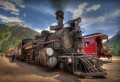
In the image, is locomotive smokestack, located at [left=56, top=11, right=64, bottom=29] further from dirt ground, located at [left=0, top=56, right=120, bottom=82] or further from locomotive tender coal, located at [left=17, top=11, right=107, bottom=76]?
dirt ground, located at [left=0, top=56, right=120, bottom=82]

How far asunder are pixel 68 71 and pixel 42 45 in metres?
3.39

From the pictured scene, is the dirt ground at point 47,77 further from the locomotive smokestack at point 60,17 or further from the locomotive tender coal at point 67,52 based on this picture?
the locomotive smokestack at point 60,17

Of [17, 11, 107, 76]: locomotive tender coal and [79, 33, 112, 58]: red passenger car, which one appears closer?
[17, 11, 107, 76]: locomotive tender coal

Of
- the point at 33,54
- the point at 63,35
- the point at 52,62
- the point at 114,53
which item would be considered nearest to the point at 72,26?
the point at 63,35

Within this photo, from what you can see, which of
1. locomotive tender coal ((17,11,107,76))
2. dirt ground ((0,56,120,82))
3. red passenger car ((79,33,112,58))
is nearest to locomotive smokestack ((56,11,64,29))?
locomotive tender coal ((17,11,107,76))

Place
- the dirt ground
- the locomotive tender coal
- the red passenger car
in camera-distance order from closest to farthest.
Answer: the dirt ground → the locomotive tender coal → the red passenger car

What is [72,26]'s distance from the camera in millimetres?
8273

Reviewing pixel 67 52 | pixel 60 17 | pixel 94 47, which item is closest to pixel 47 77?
pixel 67 52

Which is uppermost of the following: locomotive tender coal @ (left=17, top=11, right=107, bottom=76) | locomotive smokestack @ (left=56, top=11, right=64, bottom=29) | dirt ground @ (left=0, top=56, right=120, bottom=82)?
locomotive smokestack @ (left=56, top=11, right=64, bottom=29)

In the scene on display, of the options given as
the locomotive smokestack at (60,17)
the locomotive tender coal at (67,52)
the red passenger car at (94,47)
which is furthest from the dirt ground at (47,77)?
the red passenger car at (94,47)

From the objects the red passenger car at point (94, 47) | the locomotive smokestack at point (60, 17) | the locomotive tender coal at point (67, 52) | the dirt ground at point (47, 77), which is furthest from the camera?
the red passenger car at point (94, 47)

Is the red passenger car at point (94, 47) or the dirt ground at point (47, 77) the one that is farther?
the red passenger car at point (94, 47)

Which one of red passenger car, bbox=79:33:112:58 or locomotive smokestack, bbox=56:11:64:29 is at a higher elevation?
locomotive smokestack, bbox=56:11:64:29

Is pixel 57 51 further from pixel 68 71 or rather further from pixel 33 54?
pixel 33 54
